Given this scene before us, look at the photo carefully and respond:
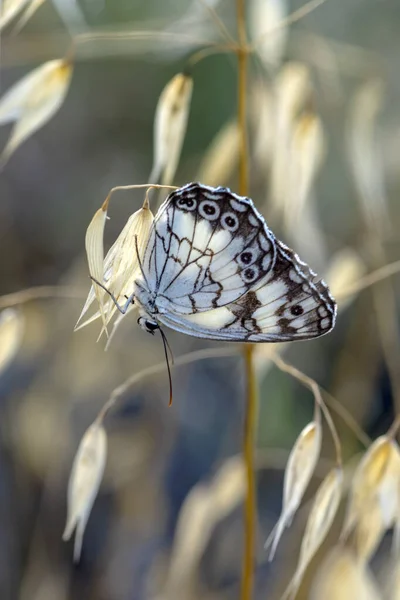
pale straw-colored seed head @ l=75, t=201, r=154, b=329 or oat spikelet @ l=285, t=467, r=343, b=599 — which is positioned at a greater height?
pale straw-colored seed head @ l=75, t=201, r=154, b=329

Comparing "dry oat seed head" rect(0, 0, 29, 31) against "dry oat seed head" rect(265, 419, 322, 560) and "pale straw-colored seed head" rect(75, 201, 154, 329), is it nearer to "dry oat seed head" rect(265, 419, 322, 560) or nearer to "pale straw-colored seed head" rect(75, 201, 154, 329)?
"pale straw-colored seed head" rect(75, 201, 154, 329)

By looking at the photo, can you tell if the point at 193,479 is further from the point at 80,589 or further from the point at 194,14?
the point at 194,14

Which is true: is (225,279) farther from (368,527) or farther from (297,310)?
(368,527)

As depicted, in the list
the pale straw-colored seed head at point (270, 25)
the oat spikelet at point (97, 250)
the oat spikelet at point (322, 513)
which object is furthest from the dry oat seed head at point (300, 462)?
the pale straw-colored seed head at point (270, 25)

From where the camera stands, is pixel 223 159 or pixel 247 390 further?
pixel 223 159

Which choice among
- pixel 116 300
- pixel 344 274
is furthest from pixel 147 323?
pixel 344 274

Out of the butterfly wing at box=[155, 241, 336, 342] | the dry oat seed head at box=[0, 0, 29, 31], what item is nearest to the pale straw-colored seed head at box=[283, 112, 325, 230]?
the butterfly wing at box=[155, 241, 336, 342]

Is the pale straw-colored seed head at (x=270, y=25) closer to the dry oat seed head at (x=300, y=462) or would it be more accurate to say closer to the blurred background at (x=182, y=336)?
the blurred background at (x=182, y=336)
